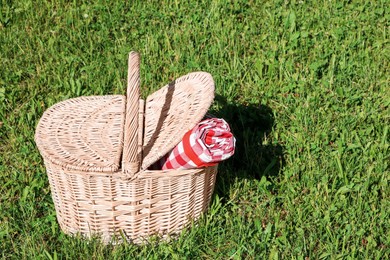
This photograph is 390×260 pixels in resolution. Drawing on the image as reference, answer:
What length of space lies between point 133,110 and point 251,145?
1317mm

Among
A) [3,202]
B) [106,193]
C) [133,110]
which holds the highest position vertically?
[133,110]

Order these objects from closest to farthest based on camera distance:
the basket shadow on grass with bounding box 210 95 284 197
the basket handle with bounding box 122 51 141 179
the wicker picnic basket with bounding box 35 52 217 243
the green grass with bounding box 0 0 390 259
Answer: the basket handle with bounding box 122 51 141 179
the wicker picnic basket with bounding box 35 52 217 243
the green grass with bounding box 0 0 390 259
the basket shadow on grass with bounding box 210 95 284 197

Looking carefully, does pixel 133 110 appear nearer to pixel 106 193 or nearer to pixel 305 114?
pixel 106 193

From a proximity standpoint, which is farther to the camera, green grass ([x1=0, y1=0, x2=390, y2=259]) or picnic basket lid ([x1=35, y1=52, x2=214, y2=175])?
green grass ([x1=0, y1=0, x2=390, y2=259])

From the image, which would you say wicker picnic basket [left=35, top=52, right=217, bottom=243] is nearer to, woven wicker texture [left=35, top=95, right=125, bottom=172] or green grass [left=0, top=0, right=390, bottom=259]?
woven wicker texture [left=35, top=95, right=125, bottom=172]

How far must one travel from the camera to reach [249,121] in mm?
4793

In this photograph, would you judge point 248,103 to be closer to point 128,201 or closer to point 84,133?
point 84,133

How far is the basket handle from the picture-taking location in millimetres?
3445

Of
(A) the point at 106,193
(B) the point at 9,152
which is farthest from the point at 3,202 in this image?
(A) the point at 106,193

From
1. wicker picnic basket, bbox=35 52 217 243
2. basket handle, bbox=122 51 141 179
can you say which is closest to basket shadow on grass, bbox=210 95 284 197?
wicker picnic basket, bbox=35 52 217 243

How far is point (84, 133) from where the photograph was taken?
3906mm

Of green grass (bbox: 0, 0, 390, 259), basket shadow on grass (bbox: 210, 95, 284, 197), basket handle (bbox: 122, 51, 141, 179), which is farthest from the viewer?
basket shadow on grass (bbox: 210, 95, 284, 197)

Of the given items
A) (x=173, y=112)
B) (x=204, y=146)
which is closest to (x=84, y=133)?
(x=173, y=112)

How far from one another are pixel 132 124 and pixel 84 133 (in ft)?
1.74
